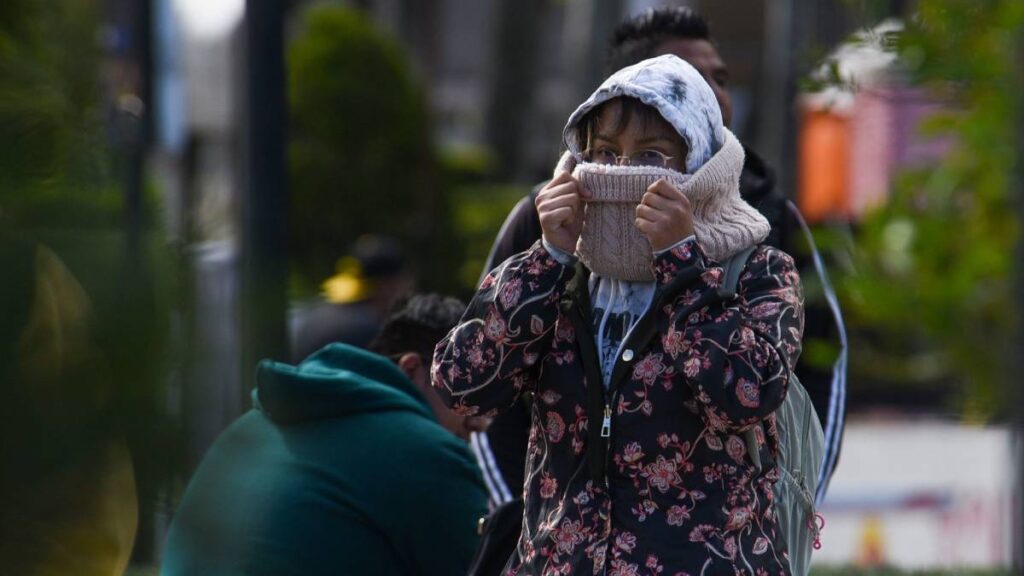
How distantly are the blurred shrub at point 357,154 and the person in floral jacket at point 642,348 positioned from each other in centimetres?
903

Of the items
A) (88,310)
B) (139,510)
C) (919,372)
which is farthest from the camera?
(919,372)

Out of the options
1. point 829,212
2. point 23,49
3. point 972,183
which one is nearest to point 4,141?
point 23,49

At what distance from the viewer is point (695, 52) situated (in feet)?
10.7

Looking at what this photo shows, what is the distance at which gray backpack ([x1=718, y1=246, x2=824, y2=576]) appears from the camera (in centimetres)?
231

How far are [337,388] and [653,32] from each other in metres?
1.01

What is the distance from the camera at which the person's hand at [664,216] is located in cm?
218

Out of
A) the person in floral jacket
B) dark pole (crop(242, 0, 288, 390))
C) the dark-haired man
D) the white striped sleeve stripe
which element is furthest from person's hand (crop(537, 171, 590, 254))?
dark pole (crop(242, 0, 288, 390))

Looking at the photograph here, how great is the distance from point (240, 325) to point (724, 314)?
0.88 meters

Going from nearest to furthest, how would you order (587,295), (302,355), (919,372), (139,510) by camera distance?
(139,510)
(587,295)
(302,355)
(919,372)

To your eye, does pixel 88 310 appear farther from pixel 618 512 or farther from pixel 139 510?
pixel 618 512

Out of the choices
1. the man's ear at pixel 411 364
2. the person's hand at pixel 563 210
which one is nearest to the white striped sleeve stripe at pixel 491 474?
the man's ear at pixel 411 364

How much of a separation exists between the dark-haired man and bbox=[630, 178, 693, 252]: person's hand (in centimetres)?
85

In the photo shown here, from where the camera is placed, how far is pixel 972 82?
4750 mm

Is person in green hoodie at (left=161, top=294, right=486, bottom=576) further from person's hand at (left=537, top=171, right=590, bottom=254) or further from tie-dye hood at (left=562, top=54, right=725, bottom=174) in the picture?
tie-dye hood at (left=562, top=54, right=725, bottom=174)
